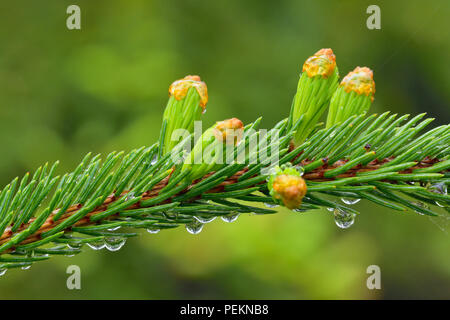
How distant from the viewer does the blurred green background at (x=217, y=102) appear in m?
1.85

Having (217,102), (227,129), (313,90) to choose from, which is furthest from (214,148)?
(217,102)

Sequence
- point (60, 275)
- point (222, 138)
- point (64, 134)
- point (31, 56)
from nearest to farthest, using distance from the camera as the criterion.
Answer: point (222, 138) < point (60, 275) < point (64, 134) < point (31, 56)

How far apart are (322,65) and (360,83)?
0.24 feet

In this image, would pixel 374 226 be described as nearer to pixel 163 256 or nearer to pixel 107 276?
pixel 163 256

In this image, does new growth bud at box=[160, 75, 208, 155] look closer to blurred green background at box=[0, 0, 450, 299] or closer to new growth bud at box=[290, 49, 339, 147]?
new growth bud at box=[290, 49, 339, 147]

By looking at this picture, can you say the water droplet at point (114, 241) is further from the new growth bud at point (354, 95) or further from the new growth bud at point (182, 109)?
Result: the new growth bud at point (354, 95)

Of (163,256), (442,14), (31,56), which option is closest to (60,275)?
(163,256)

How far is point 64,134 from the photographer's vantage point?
2.38 m

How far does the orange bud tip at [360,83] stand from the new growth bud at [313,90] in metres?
0.02

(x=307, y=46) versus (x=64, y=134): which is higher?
(x=307, y=46)

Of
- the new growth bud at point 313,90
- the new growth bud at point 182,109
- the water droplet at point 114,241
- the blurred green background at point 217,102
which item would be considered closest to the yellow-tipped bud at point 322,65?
the new growth bud at point 313,90

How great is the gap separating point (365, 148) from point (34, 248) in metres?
0.52

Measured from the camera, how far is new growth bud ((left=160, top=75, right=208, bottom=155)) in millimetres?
779

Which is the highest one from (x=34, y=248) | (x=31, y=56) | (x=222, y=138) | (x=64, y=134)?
(x=31, y=56)
